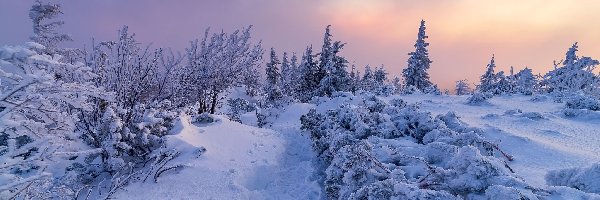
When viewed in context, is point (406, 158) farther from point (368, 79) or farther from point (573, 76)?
point (368, 79)

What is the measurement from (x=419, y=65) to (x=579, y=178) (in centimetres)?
3517

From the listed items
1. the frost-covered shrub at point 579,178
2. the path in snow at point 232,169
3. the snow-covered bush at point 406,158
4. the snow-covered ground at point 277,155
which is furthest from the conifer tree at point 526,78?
the frost-covered shrub at point 579,178

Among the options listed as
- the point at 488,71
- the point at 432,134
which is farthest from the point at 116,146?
the point at 488,71

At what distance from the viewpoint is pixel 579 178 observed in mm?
4098

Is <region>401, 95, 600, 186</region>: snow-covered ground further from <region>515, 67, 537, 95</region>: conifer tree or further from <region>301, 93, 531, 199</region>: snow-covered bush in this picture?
<region>515, 67, 537, 95</region>: conifer tree

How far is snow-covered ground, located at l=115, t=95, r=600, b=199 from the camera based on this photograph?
6113mm

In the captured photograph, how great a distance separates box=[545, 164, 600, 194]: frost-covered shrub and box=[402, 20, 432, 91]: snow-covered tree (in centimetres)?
3439

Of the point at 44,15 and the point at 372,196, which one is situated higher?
the point at 44,15

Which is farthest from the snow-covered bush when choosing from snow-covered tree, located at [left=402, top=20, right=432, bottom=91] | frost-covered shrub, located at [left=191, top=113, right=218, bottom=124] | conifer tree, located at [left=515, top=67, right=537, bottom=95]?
conifer tree, located at [left=515, top=67, right=537, bottom=95]

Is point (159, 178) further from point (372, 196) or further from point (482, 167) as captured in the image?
point (482, 167)

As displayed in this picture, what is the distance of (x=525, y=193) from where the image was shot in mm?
3611

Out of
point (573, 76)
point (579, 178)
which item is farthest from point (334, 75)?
point (579, 178)

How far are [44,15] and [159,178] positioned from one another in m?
18.9

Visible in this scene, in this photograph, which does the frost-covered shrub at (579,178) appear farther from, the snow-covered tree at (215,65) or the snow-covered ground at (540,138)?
the snow-covered tree at (215,65)
